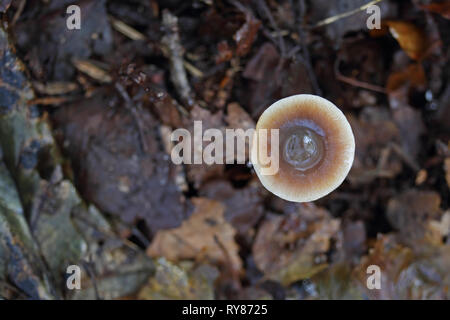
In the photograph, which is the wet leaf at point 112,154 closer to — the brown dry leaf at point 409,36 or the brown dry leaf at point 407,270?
the brown dry leaf at point 407,270

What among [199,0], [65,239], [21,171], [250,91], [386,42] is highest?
[199,0]

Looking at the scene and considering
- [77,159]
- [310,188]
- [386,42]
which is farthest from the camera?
[386,42]

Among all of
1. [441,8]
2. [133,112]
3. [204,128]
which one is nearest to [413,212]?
[441,8]

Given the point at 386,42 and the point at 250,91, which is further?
the point at 386,42

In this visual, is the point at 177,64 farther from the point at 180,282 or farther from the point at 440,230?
the point at 440,230

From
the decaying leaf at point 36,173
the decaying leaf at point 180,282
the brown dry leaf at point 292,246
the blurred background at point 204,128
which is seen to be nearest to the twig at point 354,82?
the blurred background at point 204,128

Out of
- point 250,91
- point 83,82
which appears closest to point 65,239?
point 83,82

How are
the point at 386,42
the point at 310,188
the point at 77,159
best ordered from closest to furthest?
the point at 310,188
the point at 77,159
the point at 386,42
